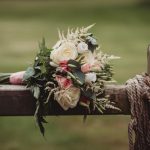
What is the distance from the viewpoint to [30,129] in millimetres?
7344

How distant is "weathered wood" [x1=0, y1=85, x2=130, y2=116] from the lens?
3.24 meters

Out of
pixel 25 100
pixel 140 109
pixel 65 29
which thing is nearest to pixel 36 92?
pixel 25 100

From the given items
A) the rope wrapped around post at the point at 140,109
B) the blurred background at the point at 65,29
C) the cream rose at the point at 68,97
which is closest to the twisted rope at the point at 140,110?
the rope wrapped around post at the point at 140,109

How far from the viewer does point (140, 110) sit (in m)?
3.30

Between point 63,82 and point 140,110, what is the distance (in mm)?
389

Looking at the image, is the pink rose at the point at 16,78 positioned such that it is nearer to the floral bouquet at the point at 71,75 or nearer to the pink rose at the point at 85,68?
the floral bouquet at the point at 71,75

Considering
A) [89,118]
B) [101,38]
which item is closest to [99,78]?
[89,118]

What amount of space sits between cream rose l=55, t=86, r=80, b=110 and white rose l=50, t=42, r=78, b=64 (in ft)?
0.46

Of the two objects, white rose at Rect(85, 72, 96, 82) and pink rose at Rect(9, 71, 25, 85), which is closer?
white rose at Rect(85, 72, 96, 82)

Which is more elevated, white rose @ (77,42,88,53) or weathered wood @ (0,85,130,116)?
white rose @ (77,42,88,53)

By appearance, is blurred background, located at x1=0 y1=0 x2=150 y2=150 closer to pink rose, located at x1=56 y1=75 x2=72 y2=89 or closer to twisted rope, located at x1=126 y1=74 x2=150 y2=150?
twisted rope, located at x1=126 y1=74 x2=150 y2=150

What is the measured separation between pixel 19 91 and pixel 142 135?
0.60 m

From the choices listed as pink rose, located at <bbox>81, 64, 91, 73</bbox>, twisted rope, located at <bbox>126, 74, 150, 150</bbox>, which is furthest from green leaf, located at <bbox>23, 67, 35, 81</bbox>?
twisted rope, located at <bbox>126, 74, 150, 150</bbox>

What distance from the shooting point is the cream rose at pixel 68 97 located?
3162mm
